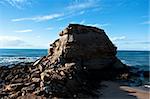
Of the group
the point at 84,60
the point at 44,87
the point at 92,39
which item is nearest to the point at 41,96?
the point at 44,87

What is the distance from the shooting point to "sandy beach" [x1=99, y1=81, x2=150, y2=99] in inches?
775

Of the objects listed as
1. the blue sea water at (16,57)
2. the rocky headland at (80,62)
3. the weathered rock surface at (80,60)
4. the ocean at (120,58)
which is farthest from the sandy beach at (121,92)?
the blue sea water at (16,57)

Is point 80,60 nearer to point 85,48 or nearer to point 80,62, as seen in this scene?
point 80,62

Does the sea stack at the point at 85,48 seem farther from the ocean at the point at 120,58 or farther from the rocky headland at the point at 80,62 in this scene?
the ocean at the point at 120,58

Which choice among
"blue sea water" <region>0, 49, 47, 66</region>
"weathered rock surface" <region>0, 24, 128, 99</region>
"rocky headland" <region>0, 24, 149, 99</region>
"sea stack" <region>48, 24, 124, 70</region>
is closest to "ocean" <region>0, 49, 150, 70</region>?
"blue sea water" <region>0, 49, 47, 66</region>

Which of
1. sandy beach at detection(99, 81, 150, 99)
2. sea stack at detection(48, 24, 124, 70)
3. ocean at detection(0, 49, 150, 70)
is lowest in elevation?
sandy beach at detection(99, 81, 150, 99)

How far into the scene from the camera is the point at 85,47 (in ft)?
98.1

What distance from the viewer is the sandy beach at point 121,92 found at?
775 inches

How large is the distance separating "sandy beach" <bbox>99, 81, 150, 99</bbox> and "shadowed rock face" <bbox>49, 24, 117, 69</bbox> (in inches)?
241

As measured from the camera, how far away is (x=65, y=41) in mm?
30734

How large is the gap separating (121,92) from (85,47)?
32.3 feet

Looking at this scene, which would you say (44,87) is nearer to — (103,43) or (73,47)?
(73,47)

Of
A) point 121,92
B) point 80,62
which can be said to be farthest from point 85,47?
point 121,92

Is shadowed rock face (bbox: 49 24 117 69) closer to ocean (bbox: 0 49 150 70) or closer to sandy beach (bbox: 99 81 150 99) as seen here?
sandy beach (bbox: 99 81 150 99)
